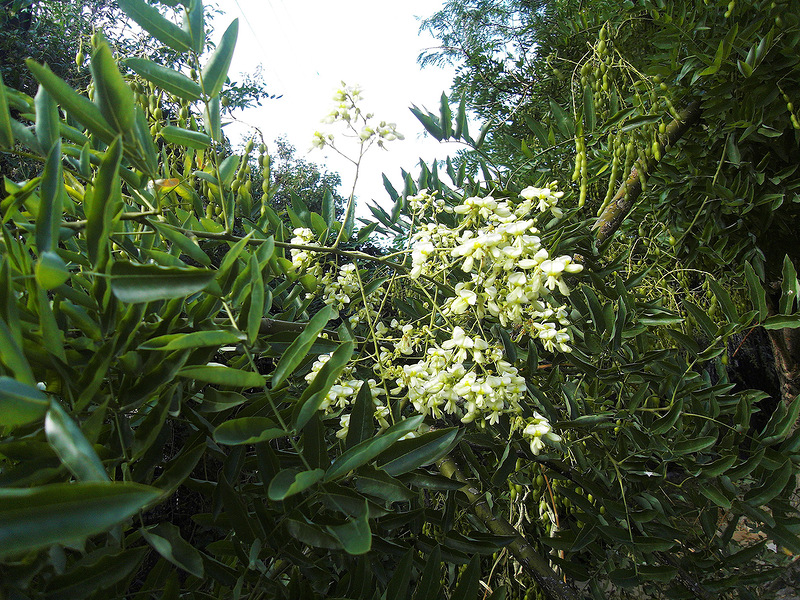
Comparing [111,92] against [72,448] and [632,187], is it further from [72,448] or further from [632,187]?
[632,187]

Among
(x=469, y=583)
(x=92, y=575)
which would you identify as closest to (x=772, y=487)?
(x=469, y=583)

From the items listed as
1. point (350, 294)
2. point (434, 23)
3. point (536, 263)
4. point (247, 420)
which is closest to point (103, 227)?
point (247, 420)

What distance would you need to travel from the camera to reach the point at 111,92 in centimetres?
44

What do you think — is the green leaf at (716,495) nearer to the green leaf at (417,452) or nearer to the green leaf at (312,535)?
the green leaf at (417,452)

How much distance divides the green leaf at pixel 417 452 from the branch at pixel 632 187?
94cm

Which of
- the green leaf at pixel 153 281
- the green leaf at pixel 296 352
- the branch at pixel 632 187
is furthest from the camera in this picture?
the branch at pixel 632 187

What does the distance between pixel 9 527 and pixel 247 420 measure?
209 mm

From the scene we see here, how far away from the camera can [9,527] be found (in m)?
0.22

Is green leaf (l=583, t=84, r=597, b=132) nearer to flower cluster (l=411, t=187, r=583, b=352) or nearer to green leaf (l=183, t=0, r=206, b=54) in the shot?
flower cluster (l=411, t=187, r=583, b=352)

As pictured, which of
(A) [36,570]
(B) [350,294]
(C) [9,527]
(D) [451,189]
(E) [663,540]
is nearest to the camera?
(C) [9,527]

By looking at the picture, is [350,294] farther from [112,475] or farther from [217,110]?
[112,475]

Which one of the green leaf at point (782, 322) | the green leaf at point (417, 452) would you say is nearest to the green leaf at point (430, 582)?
the green leaf at point (417, 452)

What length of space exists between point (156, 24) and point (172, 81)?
6cm

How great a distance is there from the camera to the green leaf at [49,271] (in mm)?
318
